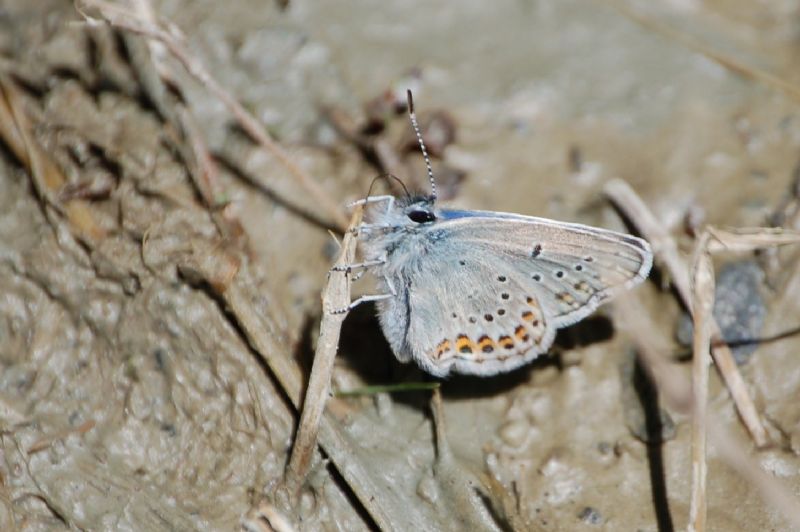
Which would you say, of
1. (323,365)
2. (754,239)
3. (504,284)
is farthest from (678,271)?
(323,365)

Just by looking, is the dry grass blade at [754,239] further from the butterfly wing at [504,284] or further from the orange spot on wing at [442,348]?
Result: the orange spot on wing at [442,348]

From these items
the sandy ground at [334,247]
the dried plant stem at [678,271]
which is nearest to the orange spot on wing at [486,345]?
the sandy ground at [334,247]

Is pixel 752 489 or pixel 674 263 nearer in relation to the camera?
pixel 752 489

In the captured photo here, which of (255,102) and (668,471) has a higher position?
(255,102)

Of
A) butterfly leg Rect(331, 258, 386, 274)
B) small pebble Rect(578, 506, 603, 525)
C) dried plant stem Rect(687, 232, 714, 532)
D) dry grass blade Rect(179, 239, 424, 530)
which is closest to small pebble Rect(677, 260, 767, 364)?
dried plant stem Rect(687, 232, 714, 532)

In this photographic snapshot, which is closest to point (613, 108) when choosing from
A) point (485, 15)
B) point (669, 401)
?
point (485, 15)

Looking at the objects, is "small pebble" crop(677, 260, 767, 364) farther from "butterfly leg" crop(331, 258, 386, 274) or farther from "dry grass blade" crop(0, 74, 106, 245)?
"dry grass blade" crop(0, 74, 106, 245)

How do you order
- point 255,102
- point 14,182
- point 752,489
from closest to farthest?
point 752,489
point 14,182
point 255,102

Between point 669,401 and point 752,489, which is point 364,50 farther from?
point 752,489
